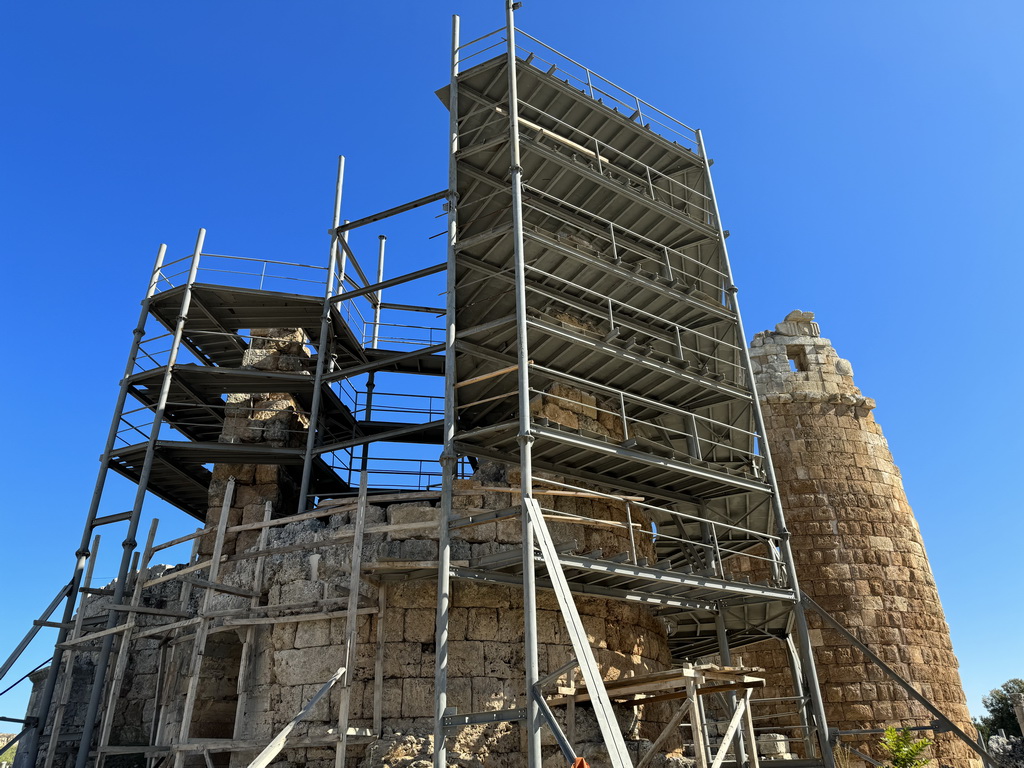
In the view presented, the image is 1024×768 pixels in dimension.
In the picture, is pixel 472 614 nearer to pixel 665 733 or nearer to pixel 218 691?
pixel 665 733

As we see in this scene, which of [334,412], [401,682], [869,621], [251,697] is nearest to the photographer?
[401,682]

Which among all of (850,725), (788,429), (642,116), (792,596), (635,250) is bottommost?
(850,725)

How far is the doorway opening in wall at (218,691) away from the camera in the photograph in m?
11.5

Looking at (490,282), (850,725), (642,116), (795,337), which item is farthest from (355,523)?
(795,337)

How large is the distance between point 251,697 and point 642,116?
11.4 metres

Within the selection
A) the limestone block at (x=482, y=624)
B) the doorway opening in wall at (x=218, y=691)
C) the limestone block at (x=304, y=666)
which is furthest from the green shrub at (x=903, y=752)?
the doorway opening in wall at (x=218, y=691)

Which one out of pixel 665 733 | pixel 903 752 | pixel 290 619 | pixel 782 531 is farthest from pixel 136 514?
pixel 903 752

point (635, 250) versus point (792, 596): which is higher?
point (635, 250)

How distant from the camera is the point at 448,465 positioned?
9625mm

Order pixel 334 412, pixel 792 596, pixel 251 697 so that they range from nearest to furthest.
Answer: pixel 251 697 → pixel 792 596 → pixel 334 412

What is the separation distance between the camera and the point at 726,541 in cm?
1287

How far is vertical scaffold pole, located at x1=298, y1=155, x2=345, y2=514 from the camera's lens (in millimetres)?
12773

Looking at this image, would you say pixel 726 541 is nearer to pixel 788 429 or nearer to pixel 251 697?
pixel 788 429

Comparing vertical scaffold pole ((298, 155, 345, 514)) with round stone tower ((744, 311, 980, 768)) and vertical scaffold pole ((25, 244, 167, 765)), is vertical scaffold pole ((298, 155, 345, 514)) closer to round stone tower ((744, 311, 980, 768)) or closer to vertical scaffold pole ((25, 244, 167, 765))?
vertical scaffold pole ((25, 244, 167, 765))
